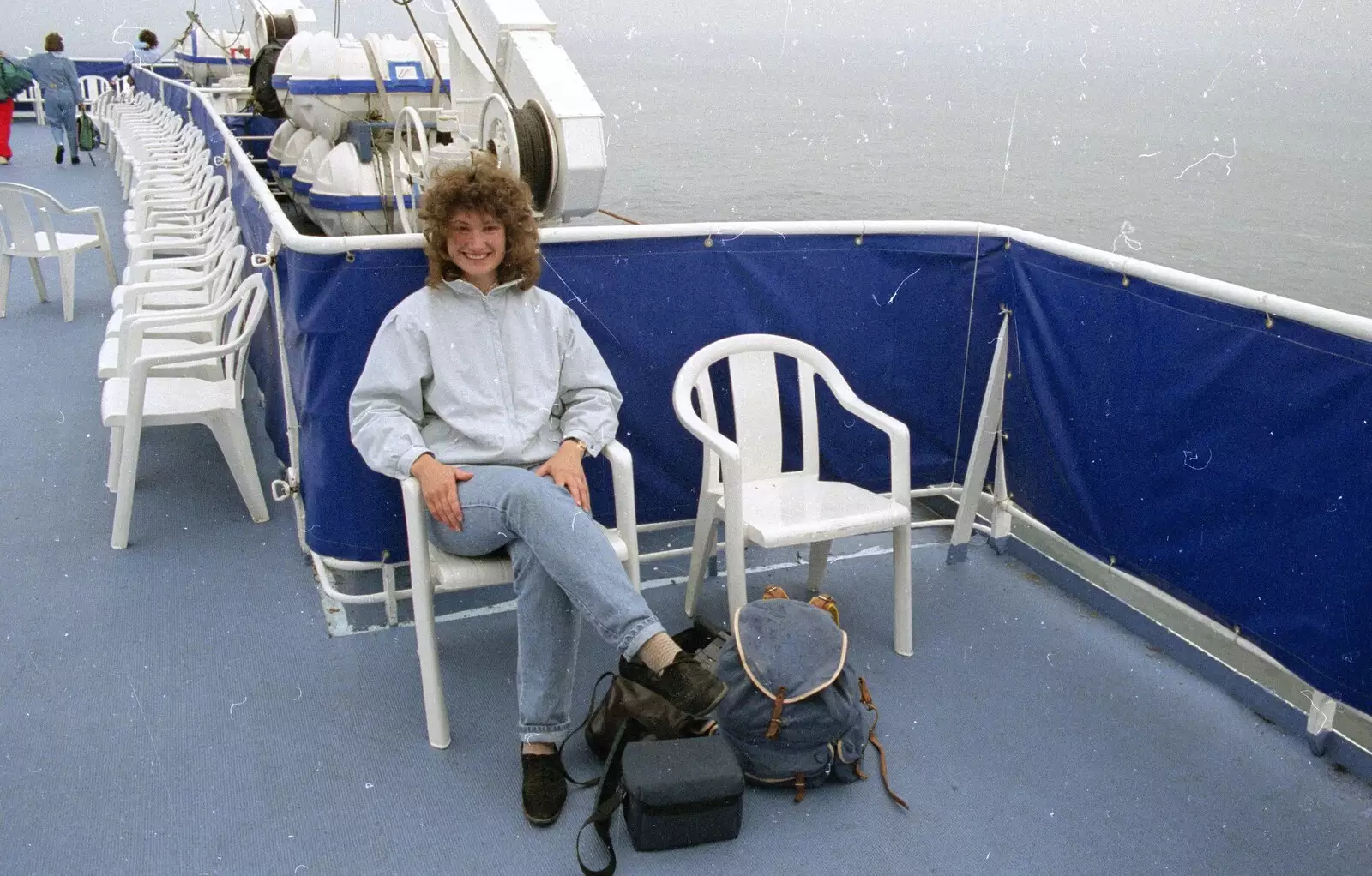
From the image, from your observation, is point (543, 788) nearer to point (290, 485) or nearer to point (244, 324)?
point (290, 485)

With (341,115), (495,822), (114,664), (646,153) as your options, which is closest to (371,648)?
(114,664)

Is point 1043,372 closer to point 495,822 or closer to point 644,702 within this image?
point 644,702

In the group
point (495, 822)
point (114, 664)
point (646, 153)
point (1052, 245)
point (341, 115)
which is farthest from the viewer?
point (646, 153)

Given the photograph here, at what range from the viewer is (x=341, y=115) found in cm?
507

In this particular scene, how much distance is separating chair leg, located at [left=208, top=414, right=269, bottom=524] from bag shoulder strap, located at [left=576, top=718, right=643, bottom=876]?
1677 millimetres

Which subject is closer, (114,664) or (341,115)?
(114,664)

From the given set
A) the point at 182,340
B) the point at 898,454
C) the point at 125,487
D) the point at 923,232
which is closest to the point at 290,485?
the point at 125,487

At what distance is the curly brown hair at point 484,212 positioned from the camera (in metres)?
2.27

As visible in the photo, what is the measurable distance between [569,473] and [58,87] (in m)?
12.0

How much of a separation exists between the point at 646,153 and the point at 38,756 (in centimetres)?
1954

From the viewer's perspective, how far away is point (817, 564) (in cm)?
296

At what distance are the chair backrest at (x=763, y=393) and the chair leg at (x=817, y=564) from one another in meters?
0.22

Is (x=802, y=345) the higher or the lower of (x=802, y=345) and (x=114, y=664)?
the higher

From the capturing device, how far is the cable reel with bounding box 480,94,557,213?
3.30 meters
